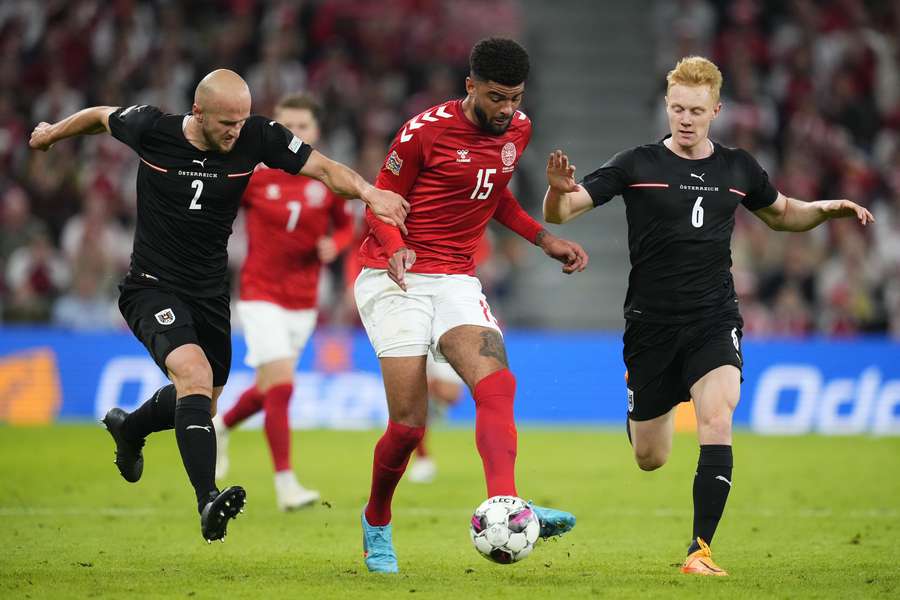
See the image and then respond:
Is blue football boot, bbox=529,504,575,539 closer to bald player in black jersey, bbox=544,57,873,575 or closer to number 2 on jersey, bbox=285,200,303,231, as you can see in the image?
bald player in black jersey, bbox=544,57,873,575

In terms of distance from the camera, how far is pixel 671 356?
730cm

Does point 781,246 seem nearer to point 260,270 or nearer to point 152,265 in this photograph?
point 260,270

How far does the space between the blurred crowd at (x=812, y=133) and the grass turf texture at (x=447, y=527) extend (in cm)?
318

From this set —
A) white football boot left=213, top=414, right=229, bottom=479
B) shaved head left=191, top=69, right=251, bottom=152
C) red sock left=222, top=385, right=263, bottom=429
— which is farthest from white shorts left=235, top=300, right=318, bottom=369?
shaved head left=191, top=69, right=251, bottom=152

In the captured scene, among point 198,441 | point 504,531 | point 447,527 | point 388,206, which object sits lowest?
point 447,527

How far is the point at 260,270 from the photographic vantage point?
1042 centimetres

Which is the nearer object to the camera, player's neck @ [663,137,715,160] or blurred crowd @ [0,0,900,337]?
player's neck @ [663,137,715,160]

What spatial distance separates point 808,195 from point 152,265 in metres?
13.8

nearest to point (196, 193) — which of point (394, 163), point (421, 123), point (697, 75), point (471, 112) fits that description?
point (394, 163)

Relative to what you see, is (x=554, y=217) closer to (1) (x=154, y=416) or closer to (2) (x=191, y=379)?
(2) (x=191, y=379)

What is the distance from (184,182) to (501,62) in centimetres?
193

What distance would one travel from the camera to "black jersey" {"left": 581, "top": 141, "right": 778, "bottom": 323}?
7.25m

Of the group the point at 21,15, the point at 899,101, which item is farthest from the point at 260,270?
the point at 899,101

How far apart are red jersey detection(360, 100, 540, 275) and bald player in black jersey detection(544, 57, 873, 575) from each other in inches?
15.1
